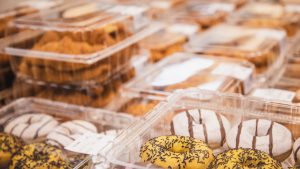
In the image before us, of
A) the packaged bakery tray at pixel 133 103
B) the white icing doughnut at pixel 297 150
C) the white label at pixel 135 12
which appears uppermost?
the white label at pixel 135 12

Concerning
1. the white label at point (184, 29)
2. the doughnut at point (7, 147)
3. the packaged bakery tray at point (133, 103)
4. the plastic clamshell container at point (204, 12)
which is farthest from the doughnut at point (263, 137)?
the plastic clamshell container at point (204, 12)

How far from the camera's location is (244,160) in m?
1.33

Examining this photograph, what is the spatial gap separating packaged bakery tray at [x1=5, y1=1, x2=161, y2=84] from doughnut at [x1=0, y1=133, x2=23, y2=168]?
491 mm

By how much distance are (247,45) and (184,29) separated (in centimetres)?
59

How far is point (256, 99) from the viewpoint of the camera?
1.76 meters

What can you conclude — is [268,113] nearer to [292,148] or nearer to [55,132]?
[292,148]

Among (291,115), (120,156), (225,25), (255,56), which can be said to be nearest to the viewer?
(120,156)

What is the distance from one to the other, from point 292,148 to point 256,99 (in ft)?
1.05

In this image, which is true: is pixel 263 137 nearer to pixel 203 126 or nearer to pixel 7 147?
pixel 203 126

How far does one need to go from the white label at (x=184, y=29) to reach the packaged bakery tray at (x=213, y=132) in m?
1.32

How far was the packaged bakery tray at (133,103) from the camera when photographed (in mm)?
2195

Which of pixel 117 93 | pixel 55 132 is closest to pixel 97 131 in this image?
pixel 55 132

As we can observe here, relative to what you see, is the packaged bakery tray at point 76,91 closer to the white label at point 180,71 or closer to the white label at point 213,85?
the white label at point 180,71

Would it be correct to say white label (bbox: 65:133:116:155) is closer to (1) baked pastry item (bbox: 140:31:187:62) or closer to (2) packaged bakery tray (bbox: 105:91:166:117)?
(2) packaged bakery tray (bbox: 105:91:166:117)
